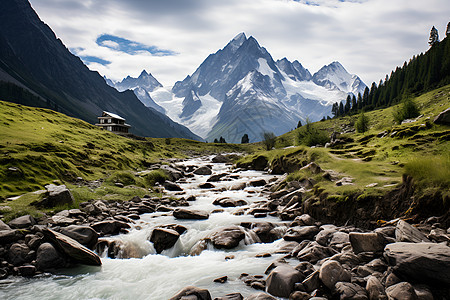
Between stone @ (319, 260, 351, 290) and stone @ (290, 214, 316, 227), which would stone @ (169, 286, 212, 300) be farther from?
stone @ (290, 214, 316, 227)

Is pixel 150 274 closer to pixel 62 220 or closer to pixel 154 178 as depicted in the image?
pixel 62 220

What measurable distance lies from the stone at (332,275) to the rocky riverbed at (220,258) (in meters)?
0.04

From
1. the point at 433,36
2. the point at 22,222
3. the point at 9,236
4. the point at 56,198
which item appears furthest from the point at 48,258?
the point at 433,36

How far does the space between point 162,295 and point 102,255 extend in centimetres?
624

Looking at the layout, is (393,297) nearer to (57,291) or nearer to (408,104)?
(57,291)

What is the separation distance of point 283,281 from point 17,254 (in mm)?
13560

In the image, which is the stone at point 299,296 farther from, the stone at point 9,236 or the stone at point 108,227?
the stone at point 9,236

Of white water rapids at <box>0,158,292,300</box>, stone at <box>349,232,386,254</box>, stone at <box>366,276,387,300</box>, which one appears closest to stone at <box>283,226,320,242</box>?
white water rapids at <box>0,158,292,300</box>

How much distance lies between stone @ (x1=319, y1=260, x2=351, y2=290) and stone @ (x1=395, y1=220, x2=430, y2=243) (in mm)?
3137

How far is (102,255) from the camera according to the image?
A: 15430 millimetres

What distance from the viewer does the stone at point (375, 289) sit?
821 cm

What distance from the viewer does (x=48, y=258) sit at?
526 inches

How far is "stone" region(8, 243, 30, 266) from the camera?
1296 cm

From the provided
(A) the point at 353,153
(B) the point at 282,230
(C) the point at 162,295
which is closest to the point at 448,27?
(A) the point at 353,153
